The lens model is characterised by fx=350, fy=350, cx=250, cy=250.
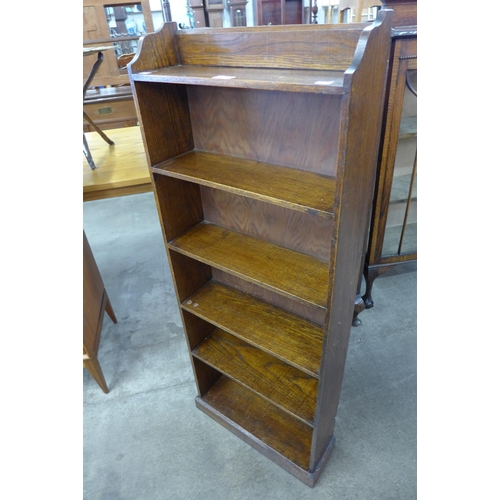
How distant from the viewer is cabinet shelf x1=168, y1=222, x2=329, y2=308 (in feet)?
3.27

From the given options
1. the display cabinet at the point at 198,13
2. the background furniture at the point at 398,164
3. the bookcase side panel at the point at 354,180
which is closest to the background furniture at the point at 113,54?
the display cabinet at the point at 198,13

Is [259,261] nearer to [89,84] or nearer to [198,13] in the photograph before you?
[89,84]

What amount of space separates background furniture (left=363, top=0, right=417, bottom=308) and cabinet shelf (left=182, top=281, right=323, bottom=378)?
78cm

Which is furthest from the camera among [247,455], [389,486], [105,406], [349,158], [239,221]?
[105,406]

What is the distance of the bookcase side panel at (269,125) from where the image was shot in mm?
884

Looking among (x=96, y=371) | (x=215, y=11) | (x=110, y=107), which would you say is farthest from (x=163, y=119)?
(x=215, y=11)

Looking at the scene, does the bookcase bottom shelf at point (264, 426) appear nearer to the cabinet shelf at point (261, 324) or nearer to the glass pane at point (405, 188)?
the cabinet shelf at point (261, 324)

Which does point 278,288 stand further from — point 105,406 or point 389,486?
point 105,406

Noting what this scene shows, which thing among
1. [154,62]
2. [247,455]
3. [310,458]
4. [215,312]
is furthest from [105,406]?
[154,62]

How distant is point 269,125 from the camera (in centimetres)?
Result: 97

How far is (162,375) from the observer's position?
6.01 feet

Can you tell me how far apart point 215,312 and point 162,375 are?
752 millimetres

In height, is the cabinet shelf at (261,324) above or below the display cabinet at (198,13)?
below

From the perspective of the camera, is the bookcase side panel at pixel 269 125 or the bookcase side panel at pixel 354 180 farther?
the bookcase side panel at pixel 269 125
